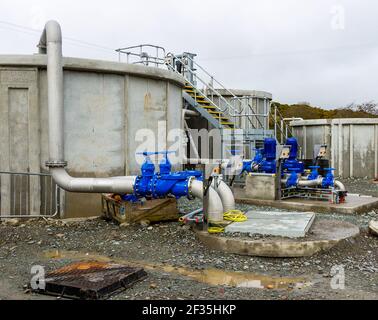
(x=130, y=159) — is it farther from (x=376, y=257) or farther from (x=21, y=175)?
(x=376, y=257)

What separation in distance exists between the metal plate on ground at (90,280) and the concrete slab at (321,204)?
5.78 m

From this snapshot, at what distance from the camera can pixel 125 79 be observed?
10406mm

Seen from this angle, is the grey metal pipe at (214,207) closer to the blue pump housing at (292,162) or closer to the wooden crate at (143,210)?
the wooden crate at (143,210)

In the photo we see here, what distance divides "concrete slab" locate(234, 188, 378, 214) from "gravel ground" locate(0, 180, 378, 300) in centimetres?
68

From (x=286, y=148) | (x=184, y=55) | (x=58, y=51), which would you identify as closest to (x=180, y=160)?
(x=286, y=148)

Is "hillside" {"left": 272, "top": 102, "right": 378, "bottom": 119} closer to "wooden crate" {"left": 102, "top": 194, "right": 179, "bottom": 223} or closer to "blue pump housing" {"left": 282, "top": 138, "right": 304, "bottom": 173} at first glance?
"blue pump housing" {"left": 282, "top": 138, "right": 304, "bottom": 173}

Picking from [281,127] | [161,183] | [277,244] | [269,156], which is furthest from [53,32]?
[281,127]

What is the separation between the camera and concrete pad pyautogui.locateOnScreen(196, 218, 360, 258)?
268 inches

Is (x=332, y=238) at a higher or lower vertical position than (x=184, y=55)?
lower

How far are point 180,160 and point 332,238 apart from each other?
569 cm

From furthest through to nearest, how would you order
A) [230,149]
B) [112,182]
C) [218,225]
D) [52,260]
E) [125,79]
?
[230,149], [125,79], [112,182], [218,225], [52,260]

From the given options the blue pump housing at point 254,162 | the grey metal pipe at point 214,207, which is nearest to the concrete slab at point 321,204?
the blue pump housing at point 254,162

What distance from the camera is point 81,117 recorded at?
992cm

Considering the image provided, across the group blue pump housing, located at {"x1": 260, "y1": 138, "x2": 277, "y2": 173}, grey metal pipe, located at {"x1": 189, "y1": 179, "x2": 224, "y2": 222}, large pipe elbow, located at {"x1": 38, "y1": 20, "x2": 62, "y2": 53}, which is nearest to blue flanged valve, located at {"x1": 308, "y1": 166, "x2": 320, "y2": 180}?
blue pump housing, located at {"x1": 260, "y1": 138, "x2": 277, "y2": 173}
